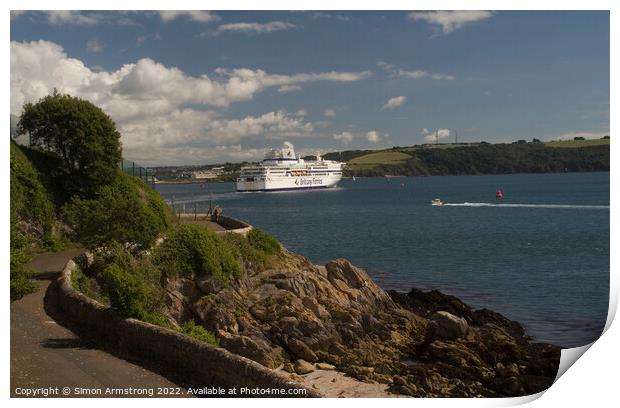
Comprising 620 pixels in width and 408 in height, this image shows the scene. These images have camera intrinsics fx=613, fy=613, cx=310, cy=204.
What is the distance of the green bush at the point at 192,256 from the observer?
58.4 ft

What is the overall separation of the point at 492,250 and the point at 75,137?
22248 mm

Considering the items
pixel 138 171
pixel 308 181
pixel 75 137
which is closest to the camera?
pixel 75 137

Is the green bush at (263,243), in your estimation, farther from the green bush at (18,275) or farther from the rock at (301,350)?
the green bush at (18,275)

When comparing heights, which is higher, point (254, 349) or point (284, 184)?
point (284, 184)

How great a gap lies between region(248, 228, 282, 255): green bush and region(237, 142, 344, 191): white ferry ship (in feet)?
248

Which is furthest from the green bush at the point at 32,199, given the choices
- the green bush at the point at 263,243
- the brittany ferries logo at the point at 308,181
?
the brittany ferries logo at the point at 308,181

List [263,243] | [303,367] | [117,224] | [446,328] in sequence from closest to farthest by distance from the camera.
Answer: [303,367], [446,328], [117,224], [263,243]

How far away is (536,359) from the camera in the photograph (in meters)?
15.0

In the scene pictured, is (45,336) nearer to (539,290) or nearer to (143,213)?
(143,213)

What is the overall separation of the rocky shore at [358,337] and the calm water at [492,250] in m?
2.77

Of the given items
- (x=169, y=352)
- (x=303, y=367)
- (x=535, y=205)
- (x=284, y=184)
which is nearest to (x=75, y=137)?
(x=303, y=367)

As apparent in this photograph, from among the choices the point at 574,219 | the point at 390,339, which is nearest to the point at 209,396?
the point at 390,339

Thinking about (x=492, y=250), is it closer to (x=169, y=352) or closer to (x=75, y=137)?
(x=75, y=137)

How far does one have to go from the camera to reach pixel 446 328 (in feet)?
53.7
